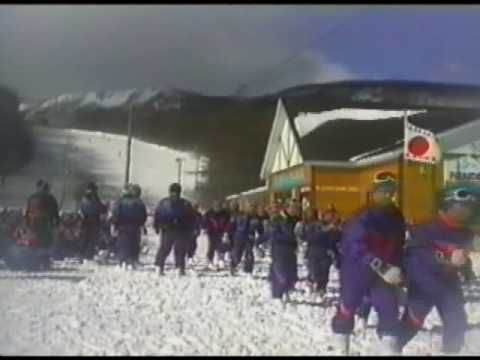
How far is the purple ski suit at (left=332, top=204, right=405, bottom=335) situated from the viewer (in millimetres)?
3875

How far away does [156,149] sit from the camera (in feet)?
14.4

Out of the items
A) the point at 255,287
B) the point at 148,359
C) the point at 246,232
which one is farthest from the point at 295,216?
the point at 148,359

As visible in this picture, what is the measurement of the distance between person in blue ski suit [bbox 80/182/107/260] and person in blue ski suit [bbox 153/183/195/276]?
1.01ft

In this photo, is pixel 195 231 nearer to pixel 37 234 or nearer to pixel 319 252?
pixel 319 252

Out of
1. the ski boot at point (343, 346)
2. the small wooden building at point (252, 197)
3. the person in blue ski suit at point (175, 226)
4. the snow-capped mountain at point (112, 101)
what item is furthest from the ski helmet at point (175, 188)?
the ski boot at point (343, 346)

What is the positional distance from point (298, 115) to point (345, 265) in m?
0.91

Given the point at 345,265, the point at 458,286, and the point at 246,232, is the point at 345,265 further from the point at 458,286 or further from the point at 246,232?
the point at 246,232

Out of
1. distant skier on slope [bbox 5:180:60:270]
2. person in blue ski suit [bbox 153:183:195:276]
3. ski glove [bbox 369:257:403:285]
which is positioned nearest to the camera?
ski glove [bbox 369:257:403:285]

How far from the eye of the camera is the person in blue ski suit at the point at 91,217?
440 cm

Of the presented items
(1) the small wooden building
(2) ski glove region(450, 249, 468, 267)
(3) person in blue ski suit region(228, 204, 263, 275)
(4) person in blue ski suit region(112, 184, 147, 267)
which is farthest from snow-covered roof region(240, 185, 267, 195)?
(2) ski glove region(450, 249, 468, 267)

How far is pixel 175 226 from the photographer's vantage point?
4.81 metres

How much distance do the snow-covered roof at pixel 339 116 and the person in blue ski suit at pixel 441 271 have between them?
636mm

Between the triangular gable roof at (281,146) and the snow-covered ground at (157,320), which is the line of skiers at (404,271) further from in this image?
the triangular gable roof at (281,146)

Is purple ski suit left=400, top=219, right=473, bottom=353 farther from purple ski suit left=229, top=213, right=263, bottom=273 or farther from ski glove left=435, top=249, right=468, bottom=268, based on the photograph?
purple ski suit left=229, top=213, right=263, bottom=273
